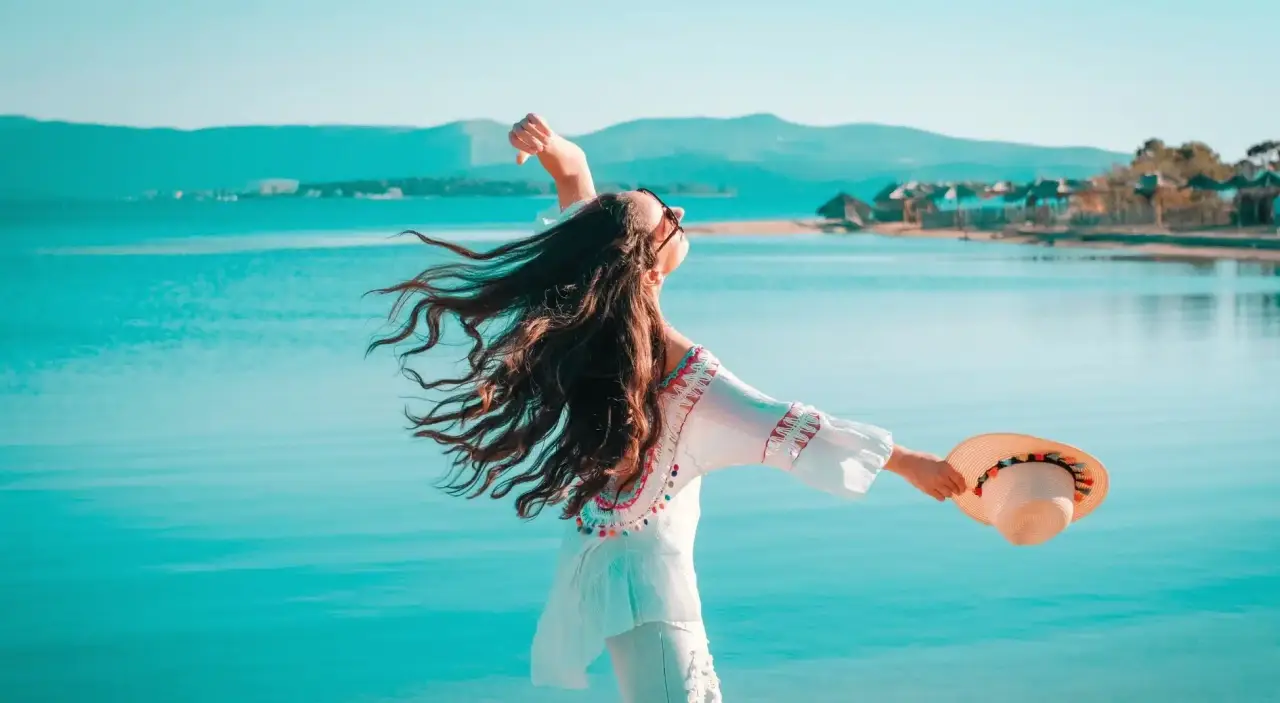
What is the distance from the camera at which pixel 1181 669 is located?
16.7 ft

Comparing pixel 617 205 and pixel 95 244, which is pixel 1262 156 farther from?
pixel 617 205

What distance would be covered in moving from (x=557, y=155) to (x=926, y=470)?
3.14 ft

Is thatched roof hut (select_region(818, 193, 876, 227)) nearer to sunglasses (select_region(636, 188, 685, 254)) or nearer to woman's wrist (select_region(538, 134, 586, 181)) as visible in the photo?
woman's wrist (select_region(538, 134, 586, 181))

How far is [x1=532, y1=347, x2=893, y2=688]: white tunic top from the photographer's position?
8.22ft

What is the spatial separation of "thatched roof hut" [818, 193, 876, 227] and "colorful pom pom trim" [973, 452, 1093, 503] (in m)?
96.3

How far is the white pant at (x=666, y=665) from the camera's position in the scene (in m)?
2.52

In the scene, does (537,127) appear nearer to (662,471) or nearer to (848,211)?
(662,471)

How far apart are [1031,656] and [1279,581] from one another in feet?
5.08

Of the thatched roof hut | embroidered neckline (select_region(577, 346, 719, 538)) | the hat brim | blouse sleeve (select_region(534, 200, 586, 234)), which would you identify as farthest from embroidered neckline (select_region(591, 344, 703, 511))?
the thatched roof hut

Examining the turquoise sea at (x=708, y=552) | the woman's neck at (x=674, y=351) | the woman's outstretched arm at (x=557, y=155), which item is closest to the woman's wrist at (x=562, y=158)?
the woman's outstretched arm at (x=557, y=155)

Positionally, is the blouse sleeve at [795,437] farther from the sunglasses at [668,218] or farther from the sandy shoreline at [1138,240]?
the sandy shoreline at [1138,240]

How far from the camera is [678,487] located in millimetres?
2625

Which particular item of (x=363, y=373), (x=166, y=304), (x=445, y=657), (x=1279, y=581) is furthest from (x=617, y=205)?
(x=166, y=304)

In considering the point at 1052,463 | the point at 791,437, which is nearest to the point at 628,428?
the point at 791,437
